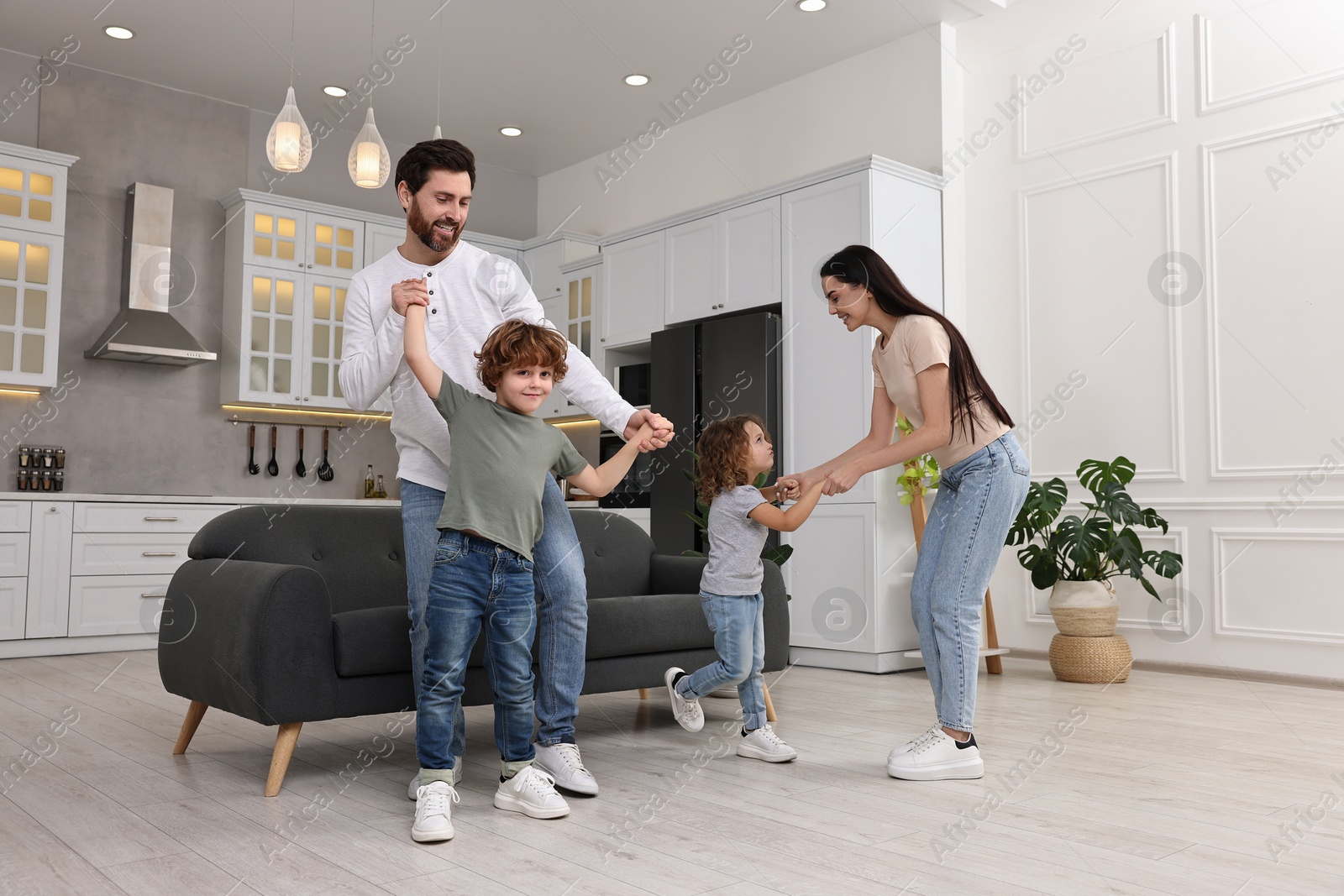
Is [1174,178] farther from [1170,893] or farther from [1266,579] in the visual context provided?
[1170,893]

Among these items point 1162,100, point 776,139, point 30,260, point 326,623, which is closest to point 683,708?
point 326,623

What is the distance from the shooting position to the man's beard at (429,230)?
223 centimetres

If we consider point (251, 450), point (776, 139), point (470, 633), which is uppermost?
point (776, 139)

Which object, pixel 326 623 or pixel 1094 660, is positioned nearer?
pixel 326 623

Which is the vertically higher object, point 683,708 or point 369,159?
point 369,159

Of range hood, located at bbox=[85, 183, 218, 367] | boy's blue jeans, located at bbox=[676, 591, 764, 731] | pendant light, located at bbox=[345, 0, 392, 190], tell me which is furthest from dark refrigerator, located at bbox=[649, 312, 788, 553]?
range hood, located at bbox=[85, 183, 218, 367]

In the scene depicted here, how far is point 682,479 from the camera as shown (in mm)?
5359

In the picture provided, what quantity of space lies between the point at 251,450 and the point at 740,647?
442 centimetres

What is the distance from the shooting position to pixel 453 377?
229 centimetres

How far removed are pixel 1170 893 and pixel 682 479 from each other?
3786 millimetres

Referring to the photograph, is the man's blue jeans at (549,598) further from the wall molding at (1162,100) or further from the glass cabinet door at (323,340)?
the glass cabinet door at (323,340)

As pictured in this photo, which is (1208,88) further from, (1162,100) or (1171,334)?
(1171,334)

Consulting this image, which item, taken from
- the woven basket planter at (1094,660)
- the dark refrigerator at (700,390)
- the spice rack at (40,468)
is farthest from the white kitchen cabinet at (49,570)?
the woven basket planter at (1094,660)

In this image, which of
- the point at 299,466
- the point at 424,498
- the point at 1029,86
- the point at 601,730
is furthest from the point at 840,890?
the point at 299,466
